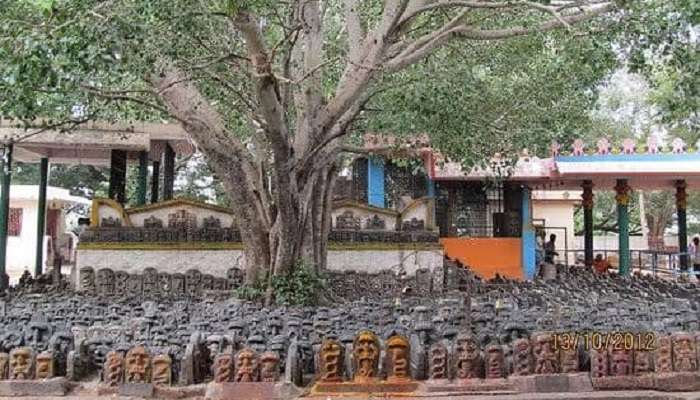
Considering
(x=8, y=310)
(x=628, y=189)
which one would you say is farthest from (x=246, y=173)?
(x=628, y=189)

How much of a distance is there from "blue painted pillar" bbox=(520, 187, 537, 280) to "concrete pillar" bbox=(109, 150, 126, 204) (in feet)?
30.2

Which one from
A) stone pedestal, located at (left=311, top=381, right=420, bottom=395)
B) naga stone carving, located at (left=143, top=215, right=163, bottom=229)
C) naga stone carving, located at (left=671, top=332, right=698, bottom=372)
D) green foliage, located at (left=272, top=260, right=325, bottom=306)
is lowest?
stone pedestal, located at (left=311, top=381, right=420, bottom=395)

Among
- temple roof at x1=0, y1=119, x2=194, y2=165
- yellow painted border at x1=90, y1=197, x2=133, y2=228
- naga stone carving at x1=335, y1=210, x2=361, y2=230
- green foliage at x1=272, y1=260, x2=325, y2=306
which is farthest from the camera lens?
temple roof at x1=0, y1=119, x2=194, y2=165

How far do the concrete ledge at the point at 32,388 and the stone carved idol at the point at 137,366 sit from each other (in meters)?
0.47

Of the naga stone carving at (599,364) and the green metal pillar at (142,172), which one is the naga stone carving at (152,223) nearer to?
the green metal pillar at (142,172)

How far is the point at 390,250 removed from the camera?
12086mm

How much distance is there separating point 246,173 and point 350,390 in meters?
4.30

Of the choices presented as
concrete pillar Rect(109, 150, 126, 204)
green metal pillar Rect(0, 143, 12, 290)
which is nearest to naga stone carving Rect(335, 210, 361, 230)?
concrete pillar Rect(109, 150, 126, 204)

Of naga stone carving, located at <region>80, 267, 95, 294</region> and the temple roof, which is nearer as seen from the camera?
naga stone carving, located at <region>80, 267, 95, 294</region>

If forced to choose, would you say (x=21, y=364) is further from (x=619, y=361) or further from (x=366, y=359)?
(x=619, y=361)

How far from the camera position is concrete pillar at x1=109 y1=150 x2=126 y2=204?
14136mm

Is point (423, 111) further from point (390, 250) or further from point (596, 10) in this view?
point (390, 250)

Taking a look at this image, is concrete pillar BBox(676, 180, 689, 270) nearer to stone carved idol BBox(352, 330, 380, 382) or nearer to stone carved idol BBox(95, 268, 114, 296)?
stone carved idol BBox(95, 268, 114, 296)

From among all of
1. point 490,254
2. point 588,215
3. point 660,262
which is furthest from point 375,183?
point 660,262
